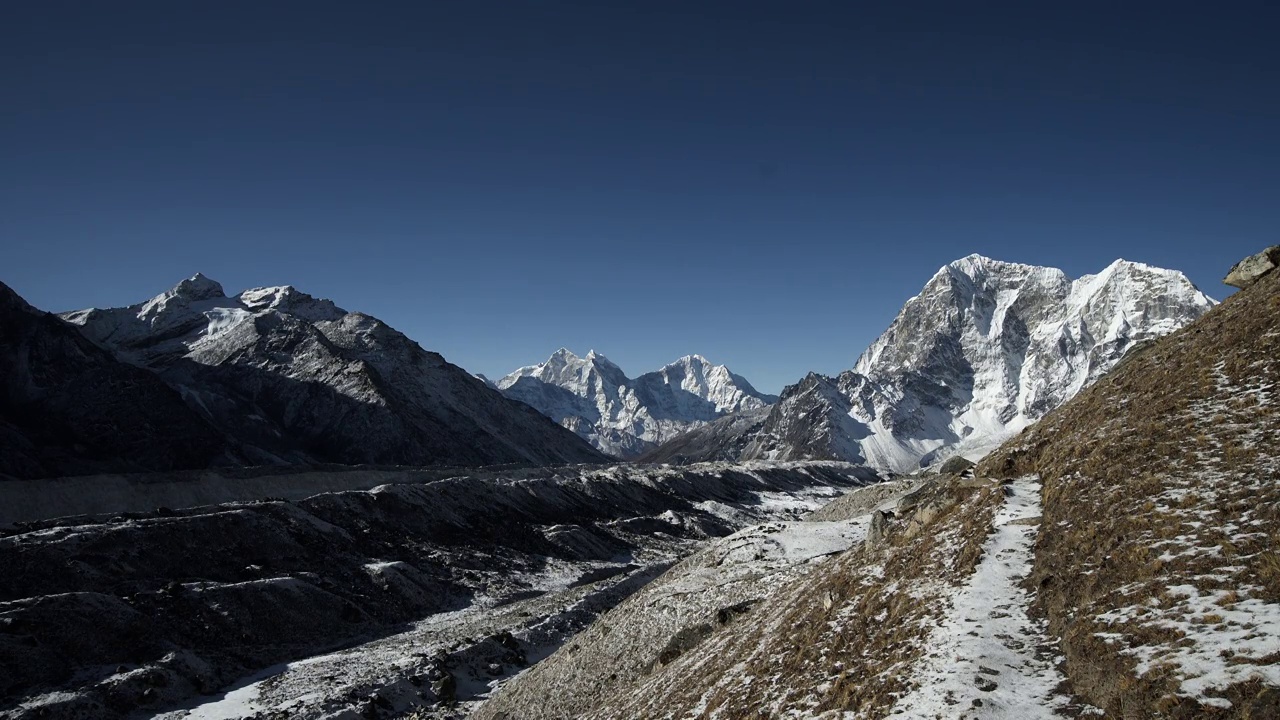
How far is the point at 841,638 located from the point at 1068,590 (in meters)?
5.65

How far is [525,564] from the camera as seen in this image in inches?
3137

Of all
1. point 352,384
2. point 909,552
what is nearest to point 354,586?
point 909,552

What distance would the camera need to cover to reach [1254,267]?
1200 inches

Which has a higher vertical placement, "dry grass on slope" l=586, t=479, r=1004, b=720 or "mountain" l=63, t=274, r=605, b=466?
"mountain" l=63, t=274, r=605, b=466

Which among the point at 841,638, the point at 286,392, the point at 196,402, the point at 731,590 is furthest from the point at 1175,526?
the point at 286,392

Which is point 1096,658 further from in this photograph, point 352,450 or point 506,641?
point 352,450

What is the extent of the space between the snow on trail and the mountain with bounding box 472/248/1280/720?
47 mm

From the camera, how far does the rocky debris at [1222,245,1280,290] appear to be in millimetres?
29859

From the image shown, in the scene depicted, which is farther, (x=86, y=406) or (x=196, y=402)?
(x=196, y=402)

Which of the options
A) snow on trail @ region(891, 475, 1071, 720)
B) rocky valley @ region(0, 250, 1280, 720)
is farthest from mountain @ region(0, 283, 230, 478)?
snow on trail @ region(891, 475, 1071, 720)

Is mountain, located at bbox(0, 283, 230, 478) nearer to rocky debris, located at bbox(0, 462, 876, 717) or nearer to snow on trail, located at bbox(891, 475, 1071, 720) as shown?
rocky debris, located at bbox(0, 462, 876, 717)

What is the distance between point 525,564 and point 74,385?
343ft

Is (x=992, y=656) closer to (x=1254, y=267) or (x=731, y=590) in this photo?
(x=731, y=590)

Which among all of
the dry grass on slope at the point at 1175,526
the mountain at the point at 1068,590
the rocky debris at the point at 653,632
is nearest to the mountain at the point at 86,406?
the rocky debris at the point at 653,632
